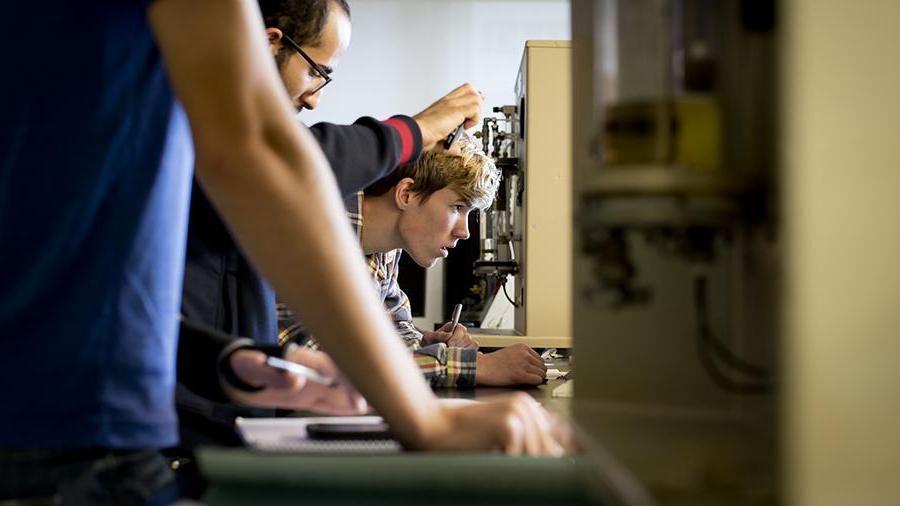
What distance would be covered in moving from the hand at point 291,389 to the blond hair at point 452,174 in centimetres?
162

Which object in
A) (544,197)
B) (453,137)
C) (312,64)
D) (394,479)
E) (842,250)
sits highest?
(312,64)

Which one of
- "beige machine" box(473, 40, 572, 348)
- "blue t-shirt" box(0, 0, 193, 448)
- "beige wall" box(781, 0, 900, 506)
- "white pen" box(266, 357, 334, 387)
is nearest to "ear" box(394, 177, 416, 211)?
"beige machine" box(473, 40, 572, 348)

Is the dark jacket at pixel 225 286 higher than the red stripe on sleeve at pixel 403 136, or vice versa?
the red stripe on sleeve at pixel 403 136

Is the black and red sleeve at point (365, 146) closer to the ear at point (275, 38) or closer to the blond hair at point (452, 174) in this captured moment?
the ear at point (275, 38)

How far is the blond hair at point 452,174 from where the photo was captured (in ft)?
8.29

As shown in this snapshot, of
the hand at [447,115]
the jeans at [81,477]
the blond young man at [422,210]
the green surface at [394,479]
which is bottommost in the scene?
the jeans at [81,477]

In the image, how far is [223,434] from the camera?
1.56m

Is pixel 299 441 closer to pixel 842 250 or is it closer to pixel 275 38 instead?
pixel 842 250

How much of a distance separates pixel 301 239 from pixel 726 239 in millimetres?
339

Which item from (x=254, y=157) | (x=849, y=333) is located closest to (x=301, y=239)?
(x=254, y=157)

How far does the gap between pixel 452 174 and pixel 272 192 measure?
186 centimetres

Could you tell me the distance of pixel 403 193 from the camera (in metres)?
2.58

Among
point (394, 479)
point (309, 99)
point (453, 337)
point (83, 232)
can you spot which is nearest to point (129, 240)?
point (83, 232)

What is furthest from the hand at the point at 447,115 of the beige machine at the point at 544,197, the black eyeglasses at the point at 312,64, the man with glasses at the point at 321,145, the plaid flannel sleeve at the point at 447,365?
the beige machine at the point at 544,197
